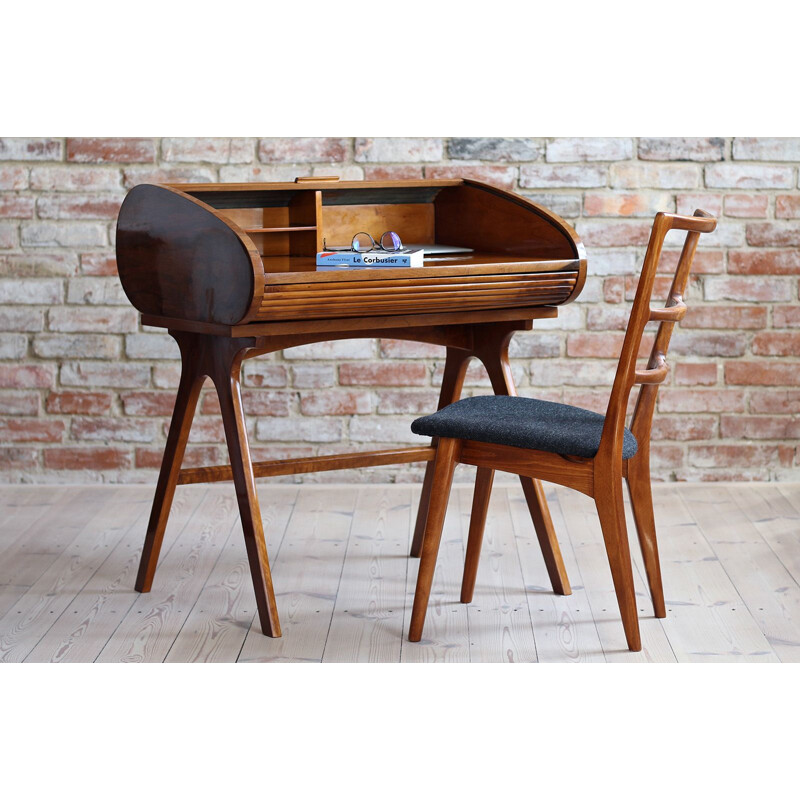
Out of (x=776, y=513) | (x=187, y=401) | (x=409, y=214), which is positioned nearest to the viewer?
(x=187, y=401)

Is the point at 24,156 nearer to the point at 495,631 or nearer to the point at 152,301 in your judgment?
the point at 152,301

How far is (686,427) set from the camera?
11.9ft

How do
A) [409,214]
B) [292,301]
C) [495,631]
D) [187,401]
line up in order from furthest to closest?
[409,214], [187,401], [495,631], [292,301]

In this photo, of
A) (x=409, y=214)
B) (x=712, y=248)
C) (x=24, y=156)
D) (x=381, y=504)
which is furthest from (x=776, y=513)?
(x=24, y=156)

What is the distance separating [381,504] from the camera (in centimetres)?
343

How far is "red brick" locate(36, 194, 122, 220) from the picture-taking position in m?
3.51

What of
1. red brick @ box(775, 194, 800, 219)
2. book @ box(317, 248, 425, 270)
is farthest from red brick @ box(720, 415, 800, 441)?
book @ box(317, 248, 425, 270)

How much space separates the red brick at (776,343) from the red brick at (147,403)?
6.16ft

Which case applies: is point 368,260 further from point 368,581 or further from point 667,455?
point 667,455

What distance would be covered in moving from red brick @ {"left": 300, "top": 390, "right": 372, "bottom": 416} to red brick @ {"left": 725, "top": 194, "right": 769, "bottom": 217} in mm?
1286

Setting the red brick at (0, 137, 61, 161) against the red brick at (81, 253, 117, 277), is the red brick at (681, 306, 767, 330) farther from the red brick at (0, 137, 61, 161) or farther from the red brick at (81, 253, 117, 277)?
the red brick at (0, 137, 61, 161)

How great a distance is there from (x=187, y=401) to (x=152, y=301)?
0.81 feet

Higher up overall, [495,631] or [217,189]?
[217,189]

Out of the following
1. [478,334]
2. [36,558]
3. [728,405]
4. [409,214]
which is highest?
[409,214]
